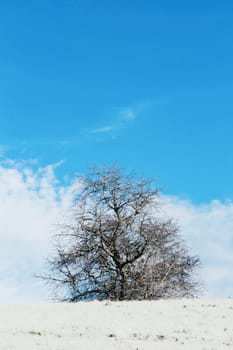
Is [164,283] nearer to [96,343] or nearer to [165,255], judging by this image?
[165,255]

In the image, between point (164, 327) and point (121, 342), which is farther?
point (164, 327)

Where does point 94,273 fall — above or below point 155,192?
below

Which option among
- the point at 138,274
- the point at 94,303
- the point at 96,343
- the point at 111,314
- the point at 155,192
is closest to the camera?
the point at 96,343

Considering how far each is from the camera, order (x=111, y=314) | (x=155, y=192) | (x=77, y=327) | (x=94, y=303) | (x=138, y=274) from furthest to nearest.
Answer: (x=155, y=192) → (x=138, y=274) → (x=94, y=303) → (x=111, y=314) → (x=77, y=327)

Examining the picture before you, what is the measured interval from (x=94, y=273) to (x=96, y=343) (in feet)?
74.1

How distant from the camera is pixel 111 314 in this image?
89.9 ft

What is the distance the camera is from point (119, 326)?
24.5m

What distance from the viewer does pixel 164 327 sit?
2472cm

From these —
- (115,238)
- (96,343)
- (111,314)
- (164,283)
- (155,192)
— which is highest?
(155,192)

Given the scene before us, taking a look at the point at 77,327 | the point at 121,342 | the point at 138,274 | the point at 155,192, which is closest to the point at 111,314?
the point at 77,327

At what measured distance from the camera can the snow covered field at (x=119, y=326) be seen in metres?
21.1

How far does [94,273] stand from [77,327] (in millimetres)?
19146

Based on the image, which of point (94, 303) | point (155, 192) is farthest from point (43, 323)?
point (155, 192)

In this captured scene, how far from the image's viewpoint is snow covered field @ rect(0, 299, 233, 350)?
21109 mm
